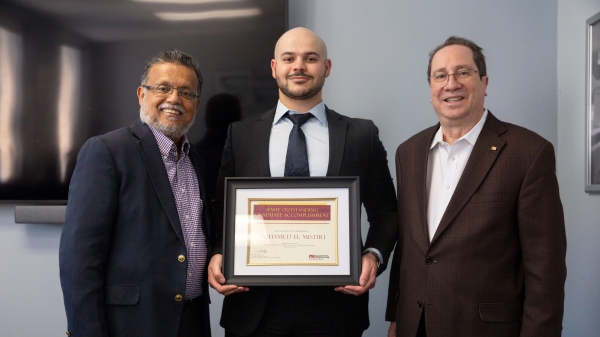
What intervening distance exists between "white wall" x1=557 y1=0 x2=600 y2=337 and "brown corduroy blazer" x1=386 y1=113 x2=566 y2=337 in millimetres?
732

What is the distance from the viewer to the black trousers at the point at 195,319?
153 cm

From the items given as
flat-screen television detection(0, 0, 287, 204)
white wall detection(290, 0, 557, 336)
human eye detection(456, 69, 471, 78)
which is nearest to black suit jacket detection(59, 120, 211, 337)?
flat-screen television detection(0, 0, 287, 204)

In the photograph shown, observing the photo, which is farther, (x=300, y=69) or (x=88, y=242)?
(x=300, y=69)

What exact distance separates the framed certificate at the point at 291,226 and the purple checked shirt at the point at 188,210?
0.39ft

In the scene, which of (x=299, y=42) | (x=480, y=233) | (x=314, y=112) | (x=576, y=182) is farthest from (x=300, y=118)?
(x=576, y=182)

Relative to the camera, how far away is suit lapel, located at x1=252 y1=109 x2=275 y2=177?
168cm

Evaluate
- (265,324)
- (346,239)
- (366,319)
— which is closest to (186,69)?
(346,239)

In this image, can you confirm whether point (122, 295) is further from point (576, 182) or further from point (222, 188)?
point (576, 182)

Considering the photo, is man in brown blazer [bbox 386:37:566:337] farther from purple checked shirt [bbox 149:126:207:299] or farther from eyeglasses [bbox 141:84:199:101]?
eyeglasses [bbox 141:84:199:101]

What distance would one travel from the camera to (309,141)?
172 centimetres

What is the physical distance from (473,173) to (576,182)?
3.14 ft

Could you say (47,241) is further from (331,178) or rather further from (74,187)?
(331,178)

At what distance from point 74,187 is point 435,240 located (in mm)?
1093

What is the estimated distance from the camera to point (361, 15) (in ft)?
7.95
